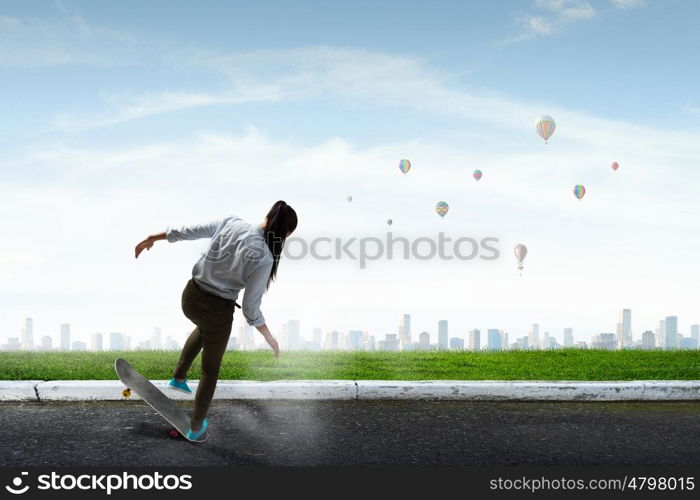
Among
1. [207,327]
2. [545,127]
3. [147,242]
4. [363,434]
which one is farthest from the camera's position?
[545,127]

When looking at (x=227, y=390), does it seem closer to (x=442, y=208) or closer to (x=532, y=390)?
(x=532, y=390)

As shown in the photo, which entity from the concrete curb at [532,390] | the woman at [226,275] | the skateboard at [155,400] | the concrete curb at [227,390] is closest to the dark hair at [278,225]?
the woman at [226,275]

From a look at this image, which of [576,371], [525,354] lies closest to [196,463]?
[576,371]

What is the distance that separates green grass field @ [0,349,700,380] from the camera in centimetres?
741

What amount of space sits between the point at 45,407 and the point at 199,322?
8.14 feet

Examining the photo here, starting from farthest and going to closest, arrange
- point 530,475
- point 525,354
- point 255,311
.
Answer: point 525,354
point 255,311
point 530,475

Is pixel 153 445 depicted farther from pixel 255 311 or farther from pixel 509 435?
pixel 509 435

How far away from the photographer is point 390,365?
27.5ft

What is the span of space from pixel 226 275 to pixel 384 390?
2571 mm

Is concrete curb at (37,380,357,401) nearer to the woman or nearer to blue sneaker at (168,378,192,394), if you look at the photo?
blue sneaker at (168,378,192,394)

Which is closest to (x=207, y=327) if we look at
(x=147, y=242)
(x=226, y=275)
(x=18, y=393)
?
(x=226, y=275)

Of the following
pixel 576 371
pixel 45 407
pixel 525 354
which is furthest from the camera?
pixel 525 354

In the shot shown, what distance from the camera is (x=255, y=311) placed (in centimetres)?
443

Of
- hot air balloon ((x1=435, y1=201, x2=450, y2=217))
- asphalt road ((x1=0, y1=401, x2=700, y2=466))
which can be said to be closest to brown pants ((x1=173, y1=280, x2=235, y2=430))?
asphalt road ((x1=0, y1=401, x2=700, y2=466))
